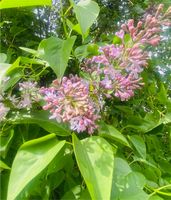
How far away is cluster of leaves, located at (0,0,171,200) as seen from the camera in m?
0.49

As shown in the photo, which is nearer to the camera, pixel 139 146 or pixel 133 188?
pixel 133 188

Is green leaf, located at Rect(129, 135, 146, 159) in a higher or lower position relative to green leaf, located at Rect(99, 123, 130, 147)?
lower

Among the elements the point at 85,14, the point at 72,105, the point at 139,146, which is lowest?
the point at 139,146

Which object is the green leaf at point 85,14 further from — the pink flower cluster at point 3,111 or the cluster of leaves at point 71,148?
the pink flower cluster at point 3,111

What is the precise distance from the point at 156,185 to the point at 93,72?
0.21m

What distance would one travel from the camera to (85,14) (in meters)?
0.55

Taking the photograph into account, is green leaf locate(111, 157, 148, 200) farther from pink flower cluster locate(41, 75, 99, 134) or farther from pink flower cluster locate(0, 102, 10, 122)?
pink flower cluster locate(0, 102, 10, 122)

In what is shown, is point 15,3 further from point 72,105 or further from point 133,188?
A: point 133,188

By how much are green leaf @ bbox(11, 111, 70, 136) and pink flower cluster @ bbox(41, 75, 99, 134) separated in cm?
4

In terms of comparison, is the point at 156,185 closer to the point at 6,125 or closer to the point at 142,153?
the point at 142,153

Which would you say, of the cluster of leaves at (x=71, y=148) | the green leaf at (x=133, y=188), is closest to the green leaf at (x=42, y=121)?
the cluster of leaves at (x=71, y=148)

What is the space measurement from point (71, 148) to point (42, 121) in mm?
60

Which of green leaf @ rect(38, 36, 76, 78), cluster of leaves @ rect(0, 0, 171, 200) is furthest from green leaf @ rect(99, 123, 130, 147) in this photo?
green leaf @ rect(38, 36, 76, 78)

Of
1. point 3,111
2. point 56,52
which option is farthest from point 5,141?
point 56,52
